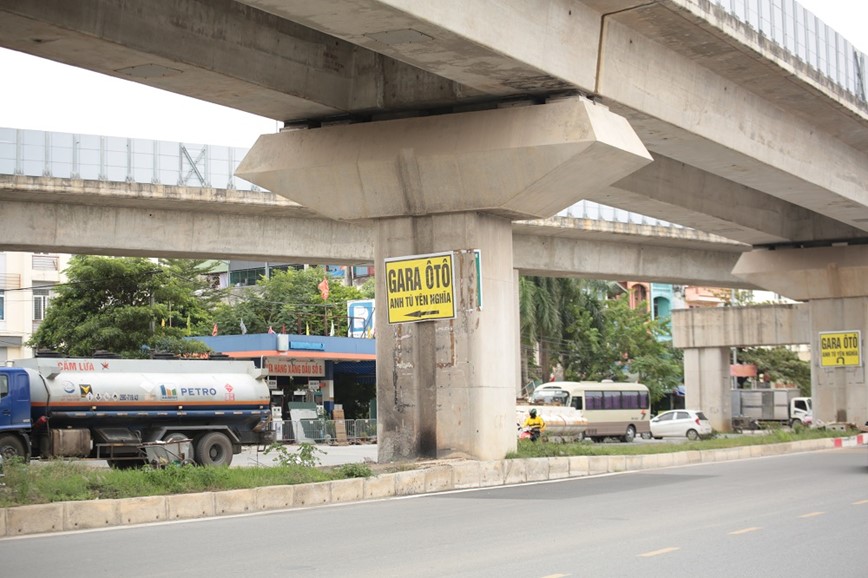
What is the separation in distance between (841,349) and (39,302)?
139 ft

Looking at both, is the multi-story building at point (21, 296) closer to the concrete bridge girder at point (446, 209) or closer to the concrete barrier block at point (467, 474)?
the concrete bridge girder at point (446, 209)

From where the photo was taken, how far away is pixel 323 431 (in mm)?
45812

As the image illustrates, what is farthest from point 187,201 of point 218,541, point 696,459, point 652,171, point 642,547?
point 642,547

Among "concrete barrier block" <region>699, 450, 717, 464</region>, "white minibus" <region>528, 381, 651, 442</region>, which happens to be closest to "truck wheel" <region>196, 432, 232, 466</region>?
"concrete barrier block" <region>699, 450, 717, 464</region>

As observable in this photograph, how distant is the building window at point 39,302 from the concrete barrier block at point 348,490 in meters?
49.5

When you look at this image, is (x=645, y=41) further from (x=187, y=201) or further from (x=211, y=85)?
(x=187, y=201)

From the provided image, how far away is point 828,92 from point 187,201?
1760 centimetres

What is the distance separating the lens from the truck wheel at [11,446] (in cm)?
2388

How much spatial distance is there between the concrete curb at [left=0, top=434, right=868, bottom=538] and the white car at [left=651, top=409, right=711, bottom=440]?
25.5 m

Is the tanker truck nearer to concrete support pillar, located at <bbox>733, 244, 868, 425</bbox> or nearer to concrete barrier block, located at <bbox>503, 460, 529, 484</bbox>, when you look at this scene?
concrete barrier block, located at <bbox>503, 460, 529, 484</bbox>

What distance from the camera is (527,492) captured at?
1867 cm

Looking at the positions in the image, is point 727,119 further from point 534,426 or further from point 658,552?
point 658,552

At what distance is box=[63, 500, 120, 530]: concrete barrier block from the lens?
13461 mm

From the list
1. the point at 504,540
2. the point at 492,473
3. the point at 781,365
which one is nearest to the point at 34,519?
the point at 504,540
